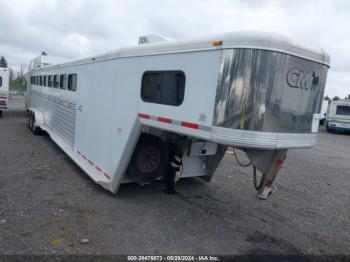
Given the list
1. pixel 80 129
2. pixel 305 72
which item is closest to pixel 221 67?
pixel 305 72

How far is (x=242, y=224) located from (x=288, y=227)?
2.23 ft

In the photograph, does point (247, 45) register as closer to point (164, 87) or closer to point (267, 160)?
point (164, 87)

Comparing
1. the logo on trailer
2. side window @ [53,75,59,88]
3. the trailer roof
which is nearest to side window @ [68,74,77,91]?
side window @ [53,75,59,88]

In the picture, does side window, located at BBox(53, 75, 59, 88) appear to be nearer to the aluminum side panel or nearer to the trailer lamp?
the trailer lamp

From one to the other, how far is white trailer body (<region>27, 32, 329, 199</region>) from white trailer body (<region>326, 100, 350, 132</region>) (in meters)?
19.6

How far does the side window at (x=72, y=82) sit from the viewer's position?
24.5 feet

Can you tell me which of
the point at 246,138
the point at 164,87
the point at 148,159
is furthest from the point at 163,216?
the point at 246,138

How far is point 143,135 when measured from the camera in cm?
527

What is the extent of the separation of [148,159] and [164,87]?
1690 millimetres

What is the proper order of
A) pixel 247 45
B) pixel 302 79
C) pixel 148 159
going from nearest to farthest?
pixel 247 45
pixel 302 79
pixel 148 159

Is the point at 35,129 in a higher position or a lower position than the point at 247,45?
lower

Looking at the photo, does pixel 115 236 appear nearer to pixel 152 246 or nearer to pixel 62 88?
pixel 152 246

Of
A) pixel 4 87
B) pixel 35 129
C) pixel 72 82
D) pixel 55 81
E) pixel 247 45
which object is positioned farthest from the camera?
pixel 4 87

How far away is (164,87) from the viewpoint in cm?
423
